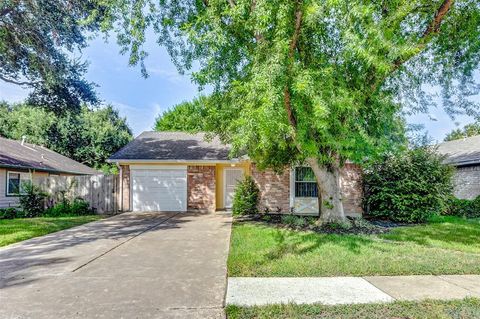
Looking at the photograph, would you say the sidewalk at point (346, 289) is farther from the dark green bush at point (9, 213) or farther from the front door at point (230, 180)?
the dark green bush at point (9, 213)

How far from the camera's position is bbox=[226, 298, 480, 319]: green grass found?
12.6 feet

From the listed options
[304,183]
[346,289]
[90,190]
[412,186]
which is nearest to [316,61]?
[346,289]

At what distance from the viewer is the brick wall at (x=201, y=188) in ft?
50.4

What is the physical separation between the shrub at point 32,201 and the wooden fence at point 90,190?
1.55 feet

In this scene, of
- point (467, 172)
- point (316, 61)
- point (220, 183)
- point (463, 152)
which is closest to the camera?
point (316, 61)

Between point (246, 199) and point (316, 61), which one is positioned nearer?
point (316, 61)

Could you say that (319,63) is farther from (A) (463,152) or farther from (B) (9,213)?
(A) (463,152)

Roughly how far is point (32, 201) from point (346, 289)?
14.5 meters

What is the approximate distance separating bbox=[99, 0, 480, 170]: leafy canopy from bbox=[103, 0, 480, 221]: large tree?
0.03 m

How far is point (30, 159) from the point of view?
1798 cm

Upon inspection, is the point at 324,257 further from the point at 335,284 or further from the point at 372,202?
the point at 372,202

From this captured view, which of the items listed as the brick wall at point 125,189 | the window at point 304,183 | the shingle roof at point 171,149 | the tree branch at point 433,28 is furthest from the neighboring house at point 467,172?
the brick wall at point 125,189

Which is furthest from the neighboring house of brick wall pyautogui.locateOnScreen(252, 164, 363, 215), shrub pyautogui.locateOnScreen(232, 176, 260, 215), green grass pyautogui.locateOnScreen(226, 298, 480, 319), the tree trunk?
green grass pyautogui.locateOnScreen(226, 298, 480, 319)

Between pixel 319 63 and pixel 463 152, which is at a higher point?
pixel 319 63
